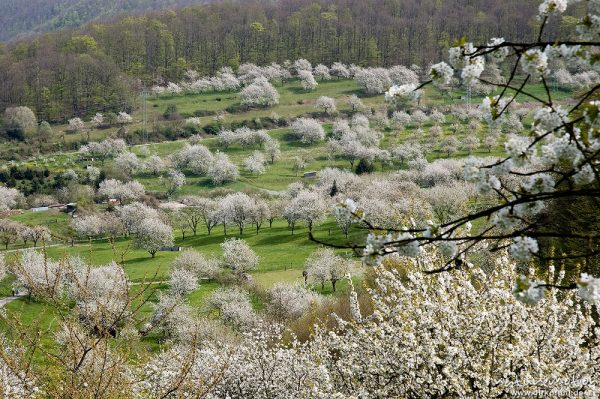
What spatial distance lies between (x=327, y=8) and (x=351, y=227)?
126690 millimetres

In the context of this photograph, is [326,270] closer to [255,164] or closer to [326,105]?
[255,164]

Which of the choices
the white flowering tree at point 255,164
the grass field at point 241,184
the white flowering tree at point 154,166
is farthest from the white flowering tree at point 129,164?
the white flowering tree at point 255,164

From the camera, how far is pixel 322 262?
4638 cm

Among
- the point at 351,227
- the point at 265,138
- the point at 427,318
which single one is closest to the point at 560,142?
the point at 427,318

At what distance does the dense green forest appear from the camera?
127812 millimetres

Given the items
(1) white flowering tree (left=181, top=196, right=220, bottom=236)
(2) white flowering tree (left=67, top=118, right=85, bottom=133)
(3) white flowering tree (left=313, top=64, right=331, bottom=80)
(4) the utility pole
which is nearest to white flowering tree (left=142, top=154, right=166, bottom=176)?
(4) the utility pole

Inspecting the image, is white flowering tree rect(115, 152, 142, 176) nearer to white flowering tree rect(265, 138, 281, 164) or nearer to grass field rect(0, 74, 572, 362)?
grass field rect(0, 74, 572, 362)

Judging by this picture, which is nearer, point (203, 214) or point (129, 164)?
Result: point (203, 214)

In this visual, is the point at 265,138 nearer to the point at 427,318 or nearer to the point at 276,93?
the point at 276,93

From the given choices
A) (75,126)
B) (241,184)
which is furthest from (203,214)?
(75,126)

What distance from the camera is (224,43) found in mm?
154750

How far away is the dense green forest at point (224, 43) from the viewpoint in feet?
419

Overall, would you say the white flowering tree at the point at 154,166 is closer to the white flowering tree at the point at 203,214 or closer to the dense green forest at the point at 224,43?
the white flowering tree at the point at 203,214

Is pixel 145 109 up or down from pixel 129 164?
up
